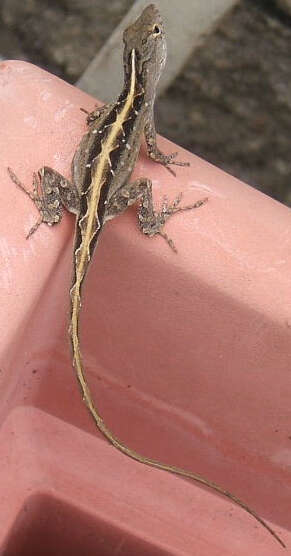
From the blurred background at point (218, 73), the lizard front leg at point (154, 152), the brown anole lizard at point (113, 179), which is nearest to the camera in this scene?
the brown anole lizard at point (113, 179)

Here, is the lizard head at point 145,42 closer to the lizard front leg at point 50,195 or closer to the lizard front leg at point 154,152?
the lizard front leg at point 154,152

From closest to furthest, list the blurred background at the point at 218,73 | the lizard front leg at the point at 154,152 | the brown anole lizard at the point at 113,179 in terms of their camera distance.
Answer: the brown anole lizard at the point at 113,179 → the lizard front leg at the point at 154,152 → the blurred background at the point at 218,73

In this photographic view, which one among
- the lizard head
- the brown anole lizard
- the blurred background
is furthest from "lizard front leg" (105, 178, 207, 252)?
the blurred background

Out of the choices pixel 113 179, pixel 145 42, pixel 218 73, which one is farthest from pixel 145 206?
pixel 218 73

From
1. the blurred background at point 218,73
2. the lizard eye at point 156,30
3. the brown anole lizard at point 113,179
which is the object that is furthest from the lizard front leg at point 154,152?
the blurred background at point 218,73

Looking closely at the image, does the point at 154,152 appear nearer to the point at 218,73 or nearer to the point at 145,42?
the point at 145,42

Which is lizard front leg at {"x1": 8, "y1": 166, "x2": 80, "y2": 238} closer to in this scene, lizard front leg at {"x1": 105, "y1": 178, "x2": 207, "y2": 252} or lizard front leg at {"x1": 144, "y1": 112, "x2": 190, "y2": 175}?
lizard front leg at {"x1": 105, "y1": 178, "x2": 207, "y2": 252}
